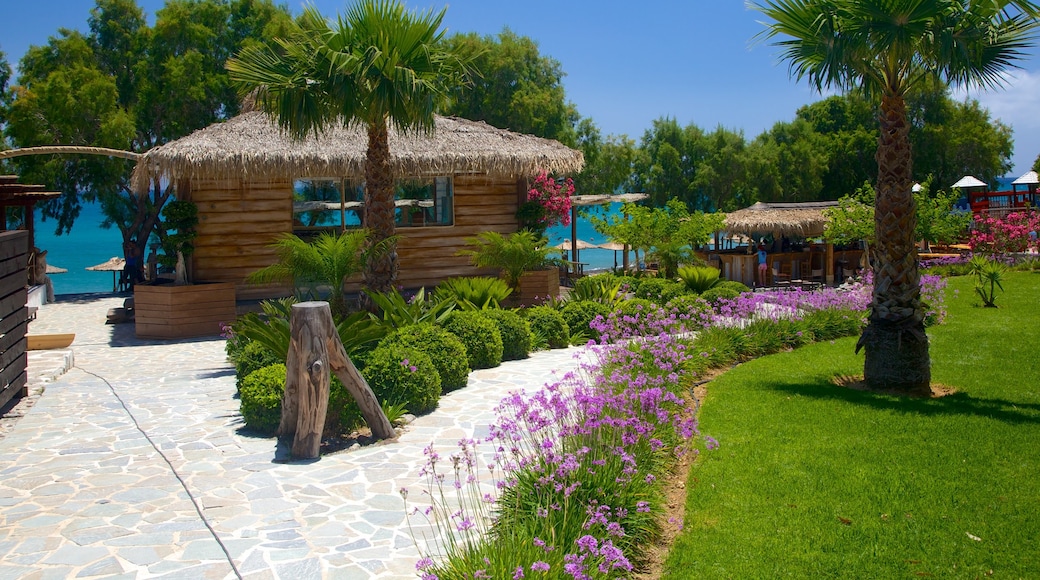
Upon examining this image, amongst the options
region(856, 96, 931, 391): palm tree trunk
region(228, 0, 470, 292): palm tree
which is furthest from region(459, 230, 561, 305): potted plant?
region(856, 96, 931, 391): palm tree trunk

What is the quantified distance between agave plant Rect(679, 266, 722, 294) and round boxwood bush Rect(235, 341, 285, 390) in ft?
28.4

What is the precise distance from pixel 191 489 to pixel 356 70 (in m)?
5.96

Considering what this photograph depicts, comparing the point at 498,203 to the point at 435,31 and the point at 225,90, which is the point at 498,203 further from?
the point at 225,90

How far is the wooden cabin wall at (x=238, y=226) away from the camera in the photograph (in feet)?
49.2

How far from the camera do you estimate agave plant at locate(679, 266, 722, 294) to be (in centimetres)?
1520

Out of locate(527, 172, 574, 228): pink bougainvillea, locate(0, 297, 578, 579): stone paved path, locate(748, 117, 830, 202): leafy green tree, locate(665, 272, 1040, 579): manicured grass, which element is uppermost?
locate(748, 117, 830, 202): leafy green tree

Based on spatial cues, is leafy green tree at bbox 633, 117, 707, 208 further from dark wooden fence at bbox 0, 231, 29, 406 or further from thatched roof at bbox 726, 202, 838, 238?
dark wooden fence at bbox 0, 231, 29, 406

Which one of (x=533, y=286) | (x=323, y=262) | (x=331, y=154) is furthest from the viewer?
(x=533, y=286)

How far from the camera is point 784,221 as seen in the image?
901 inches

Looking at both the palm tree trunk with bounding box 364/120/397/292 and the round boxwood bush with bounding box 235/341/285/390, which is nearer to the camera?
the round boxwood bush with bounding box 235/341/285/390

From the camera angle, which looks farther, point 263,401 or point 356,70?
point 356,70

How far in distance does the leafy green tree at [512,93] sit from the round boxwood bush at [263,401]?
82.2ft

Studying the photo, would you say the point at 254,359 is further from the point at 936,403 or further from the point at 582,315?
the point at 936,403

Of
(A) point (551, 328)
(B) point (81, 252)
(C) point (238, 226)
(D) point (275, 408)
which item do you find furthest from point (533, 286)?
(B) point (81, 252)
